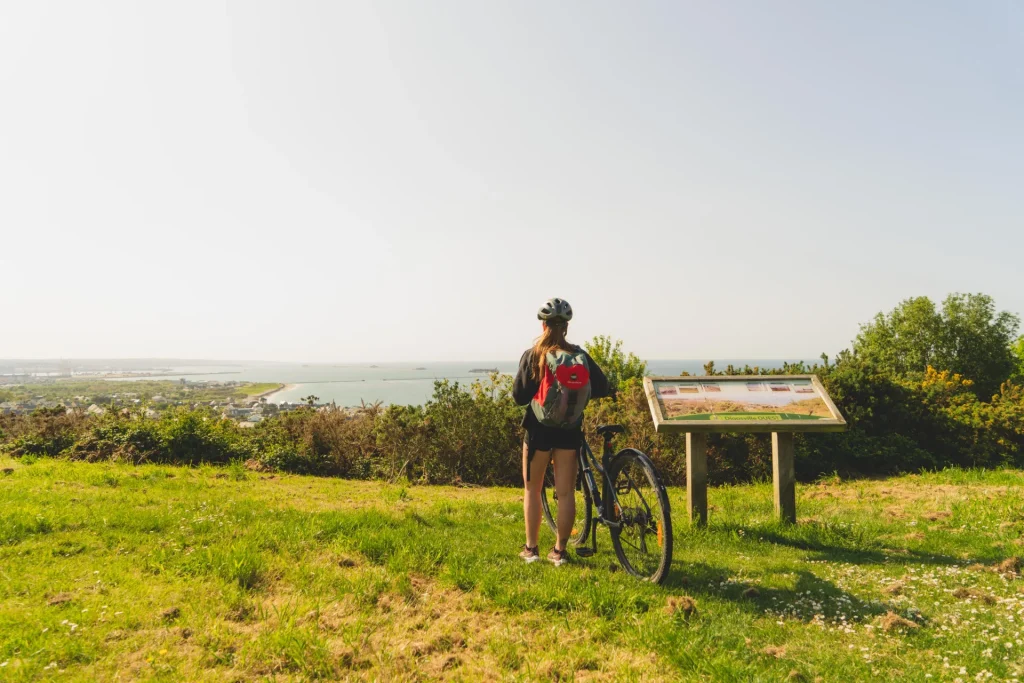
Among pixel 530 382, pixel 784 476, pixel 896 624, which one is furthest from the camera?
pixel 784 476

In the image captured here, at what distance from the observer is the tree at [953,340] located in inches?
1834

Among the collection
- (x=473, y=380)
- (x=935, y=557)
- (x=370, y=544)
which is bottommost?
(x=935, y=557)

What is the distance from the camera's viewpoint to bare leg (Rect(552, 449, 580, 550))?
189 inches

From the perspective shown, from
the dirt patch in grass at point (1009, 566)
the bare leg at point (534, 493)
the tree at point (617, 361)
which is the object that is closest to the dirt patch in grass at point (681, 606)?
the bare leg at point (534, 493)

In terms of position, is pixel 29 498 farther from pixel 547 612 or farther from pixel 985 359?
pixel 985 359

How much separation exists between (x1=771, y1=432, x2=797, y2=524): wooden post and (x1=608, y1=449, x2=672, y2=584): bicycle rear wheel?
230 cm

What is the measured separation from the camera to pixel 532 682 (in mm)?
2998

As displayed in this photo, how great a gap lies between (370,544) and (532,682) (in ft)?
7.63

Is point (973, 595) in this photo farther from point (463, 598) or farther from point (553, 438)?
point (463, 598)

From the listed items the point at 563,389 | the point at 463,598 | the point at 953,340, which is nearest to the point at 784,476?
the point at 563,389

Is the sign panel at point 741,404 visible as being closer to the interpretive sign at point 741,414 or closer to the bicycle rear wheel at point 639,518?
the interpretive sign at point 741,414

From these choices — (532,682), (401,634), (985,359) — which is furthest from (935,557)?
(985,359)

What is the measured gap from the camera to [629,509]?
473 cm

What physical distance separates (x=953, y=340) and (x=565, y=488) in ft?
185
